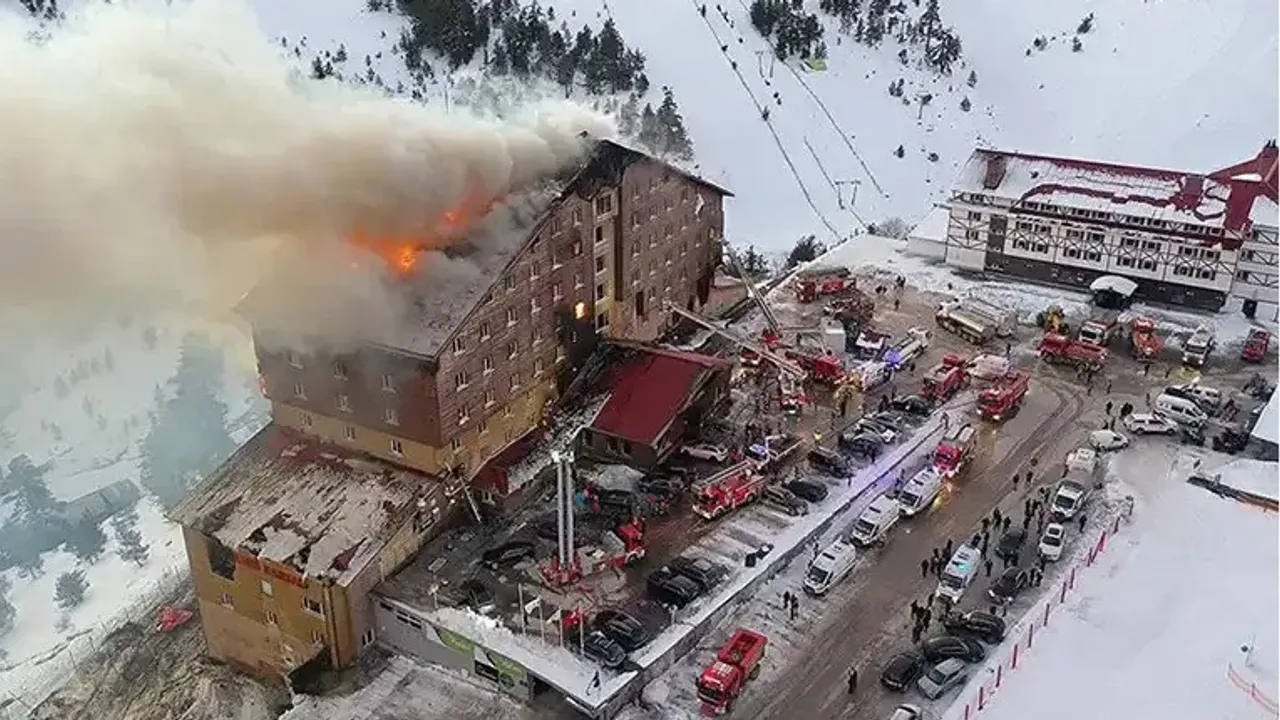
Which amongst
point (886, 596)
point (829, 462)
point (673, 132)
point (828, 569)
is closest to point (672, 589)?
point (828, 569)

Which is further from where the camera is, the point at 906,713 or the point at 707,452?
the point at 707,452

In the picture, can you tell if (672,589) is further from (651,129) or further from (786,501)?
(651,129)

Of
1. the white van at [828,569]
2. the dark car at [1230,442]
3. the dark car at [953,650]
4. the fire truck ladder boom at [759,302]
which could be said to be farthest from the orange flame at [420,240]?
the dark car at [1230,442]

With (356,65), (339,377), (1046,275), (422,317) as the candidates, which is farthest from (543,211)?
(356,65)

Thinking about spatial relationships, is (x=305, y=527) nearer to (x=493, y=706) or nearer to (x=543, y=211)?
(x=493, y=706)

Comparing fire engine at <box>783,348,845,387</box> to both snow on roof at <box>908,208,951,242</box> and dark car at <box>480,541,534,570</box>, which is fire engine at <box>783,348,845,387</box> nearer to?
dark car at <box>480,541,534,570</box>

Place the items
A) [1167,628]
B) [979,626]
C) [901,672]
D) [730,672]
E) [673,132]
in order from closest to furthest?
1. [730,672]
2. [901,672]
3. [1167,628]
4. [979,626]
5. [673,132]
